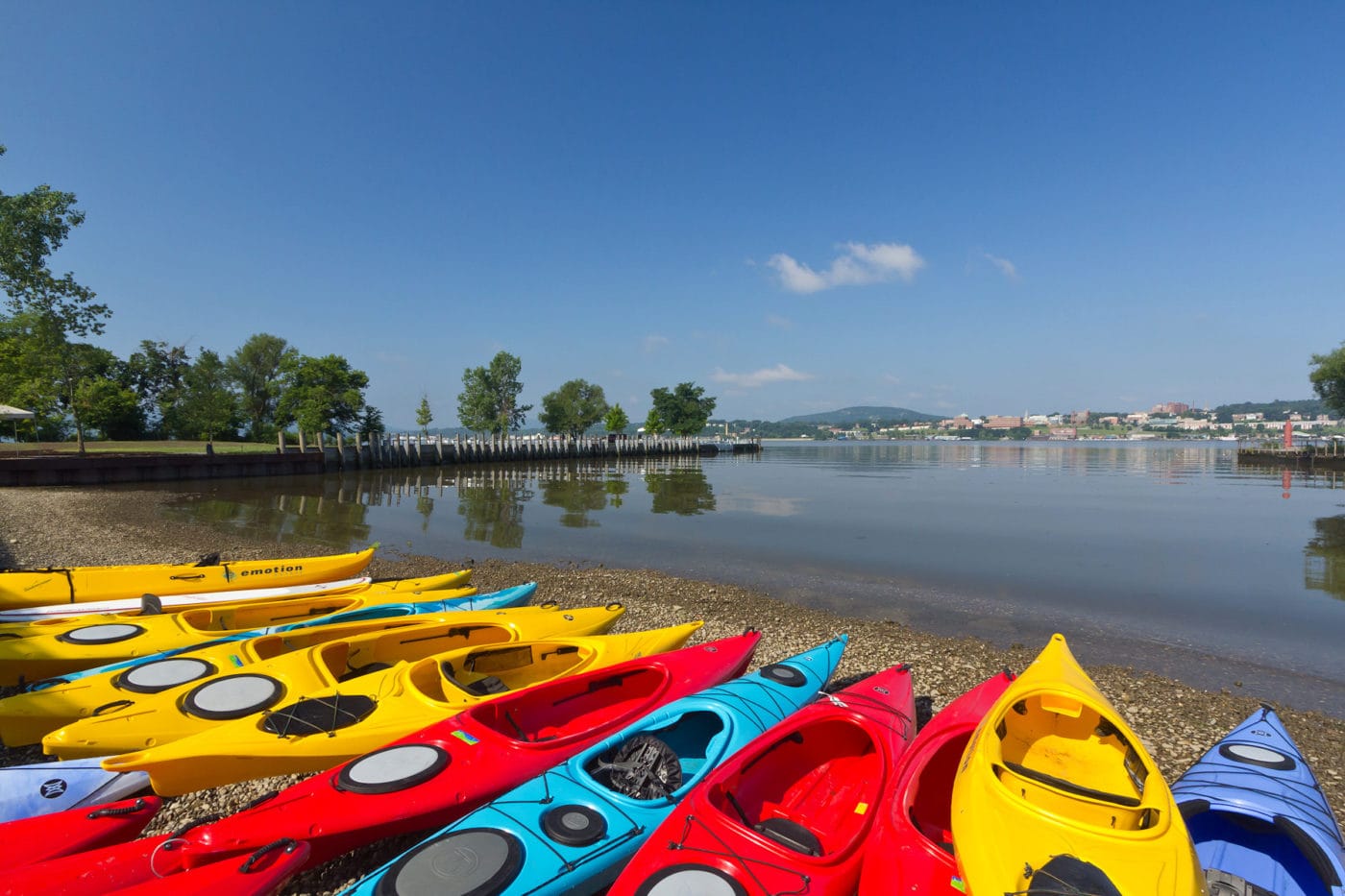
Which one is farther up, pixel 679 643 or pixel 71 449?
pixel 71 449

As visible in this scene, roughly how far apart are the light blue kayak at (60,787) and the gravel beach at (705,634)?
2.49ft

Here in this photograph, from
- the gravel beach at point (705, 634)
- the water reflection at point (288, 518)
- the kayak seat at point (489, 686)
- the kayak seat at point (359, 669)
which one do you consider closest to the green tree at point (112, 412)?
the water reflection at point (288, 518)

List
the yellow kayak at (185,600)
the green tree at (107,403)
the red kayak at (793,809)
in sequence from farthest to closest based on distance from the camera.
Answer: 1. the green tree at (107,403)
2. the yellow kayak at (185,600)
3. the red kayak at (793,809)

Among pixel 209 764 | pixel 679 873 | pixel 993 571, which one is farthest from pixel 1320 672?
pixel 209 764

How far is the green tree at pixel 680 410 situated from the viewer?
103250mm

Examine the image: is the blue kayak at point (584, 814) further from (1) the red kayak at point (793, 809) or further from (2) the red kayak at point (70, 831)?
(2) the red kayak at point (70, 831)

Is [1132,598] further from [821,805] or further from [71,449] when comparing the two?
[71,449]

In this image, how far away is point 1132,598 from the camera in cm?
1198

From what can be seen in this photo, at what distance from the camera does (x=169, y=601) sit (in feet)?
28.7

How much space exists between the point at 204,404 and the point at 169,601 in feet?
162

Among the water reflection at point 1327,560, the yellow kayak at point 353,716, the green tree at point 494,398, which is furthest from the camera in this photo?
the green tree at point 494,398

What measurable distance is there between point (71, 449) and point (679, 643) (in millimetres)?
47225

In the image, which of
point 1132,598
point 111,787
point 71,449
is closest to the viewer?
point 111,787

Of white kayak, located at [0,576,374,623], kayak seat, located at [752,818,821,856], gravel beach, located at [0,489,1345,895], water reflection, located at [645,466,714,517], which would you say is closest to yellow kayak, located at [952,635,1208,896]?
kayak seat, located at [752,818,821,856]
